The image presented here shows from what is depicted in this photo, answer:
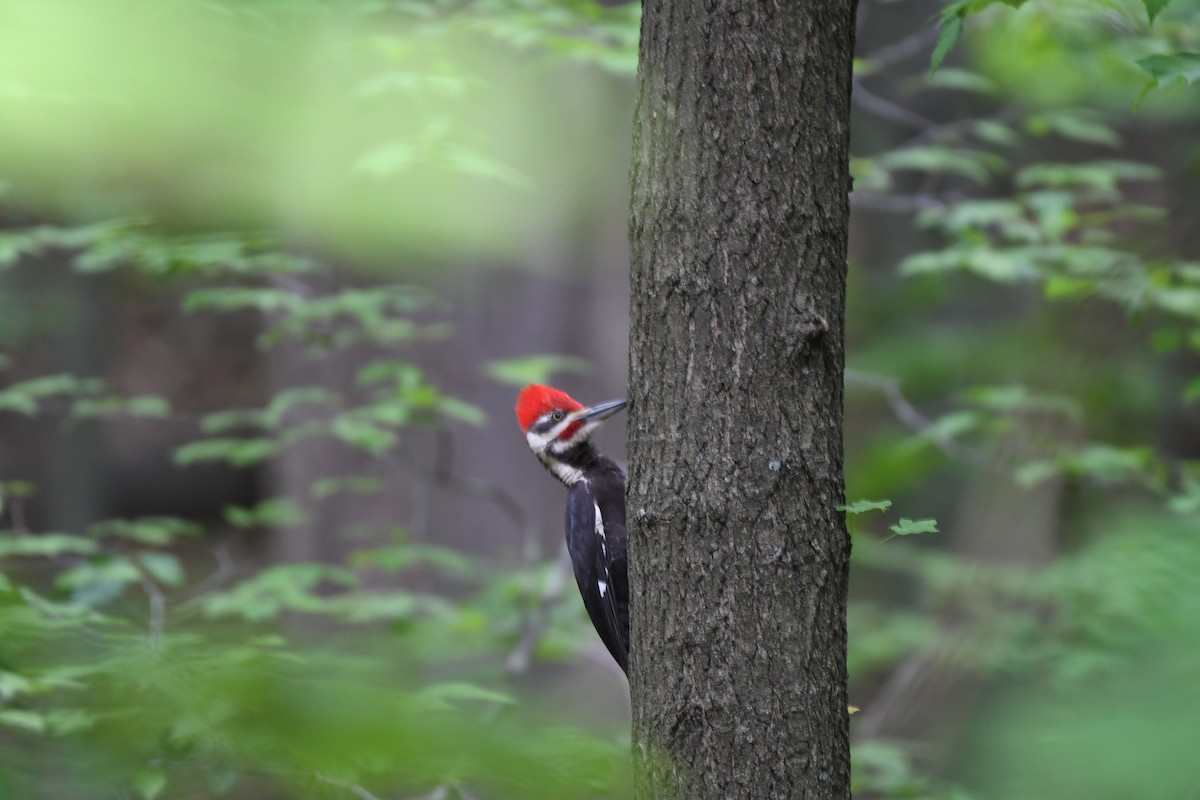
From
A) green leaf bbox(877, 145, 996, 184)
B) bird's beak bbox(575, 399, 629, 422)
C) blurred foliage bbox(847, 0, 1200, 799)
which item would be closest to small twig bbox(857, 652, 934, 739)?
blurred foliage bbox(847, 0, 1200, 799)

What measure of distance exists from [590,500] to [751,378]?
1663mm

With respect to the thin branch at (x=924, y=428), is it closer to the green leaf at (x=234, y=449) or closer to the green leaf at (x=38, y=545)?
the green leaf at (x=234, y=449)

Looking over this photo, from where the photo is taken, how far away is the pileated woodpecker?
2.90m

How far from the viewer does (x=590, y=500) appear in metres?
3.08

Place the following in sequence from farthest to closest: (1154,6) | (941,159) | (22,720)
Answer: (941,159) < (22,720) < (1154,6)

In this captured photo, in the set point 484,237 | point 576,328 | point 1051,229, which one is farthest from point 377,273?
point 1051,229

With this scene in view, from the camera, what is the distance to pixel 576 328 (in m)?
5.72

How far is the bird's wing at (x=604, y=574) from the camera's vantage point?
287 centimetres

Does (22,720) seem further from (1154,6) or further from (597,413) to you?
(1154,6)

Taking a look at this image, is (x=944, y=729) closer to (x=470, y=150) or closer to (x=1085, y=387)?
(x=1085, y=387)

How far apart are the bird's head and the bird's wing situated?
1.12ft

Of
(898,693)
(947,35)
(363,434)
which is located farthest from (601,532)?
(898,693)

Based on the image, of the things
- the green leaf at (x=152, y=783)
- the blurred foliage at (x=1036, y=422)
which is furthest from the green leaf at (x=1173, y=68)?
the green leaf at (x=152, y=783)

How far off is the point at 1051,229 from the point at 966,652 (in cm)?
160
